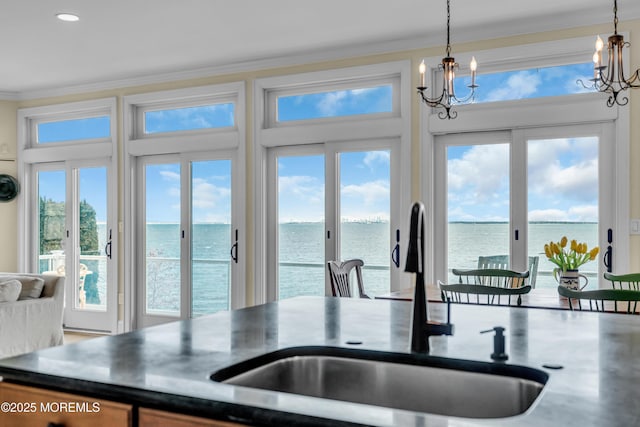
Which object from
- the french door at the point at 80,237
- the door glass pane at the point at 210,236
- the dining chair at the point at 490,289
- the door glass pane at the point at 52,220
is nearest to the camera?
the dining chair at the point at 490,289

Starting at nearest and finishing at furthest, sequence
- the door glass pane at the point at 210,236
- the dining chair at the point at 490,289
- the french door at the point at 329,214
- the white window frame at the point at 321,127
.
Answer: the dining chair at the point at 490,289
the white window frame at the point at 321,127
the french door at the point at 329,214
the door glass pane at the point at 210,236

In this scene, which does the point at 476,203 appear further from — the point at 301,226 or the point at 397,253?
the point at 301,226

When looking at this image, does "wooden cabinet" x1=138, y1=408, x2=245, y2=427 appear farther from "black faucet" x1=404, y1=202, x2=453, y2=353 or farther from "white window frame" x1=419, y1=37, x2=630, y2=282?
"white window frame" x1=419, y1=37, x2=630, y2=282

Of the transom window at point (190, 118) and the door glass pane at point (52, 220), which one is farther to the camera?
the door glass pane at point (52, 220)

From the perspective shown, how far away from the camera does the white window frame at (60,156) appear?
270 inches

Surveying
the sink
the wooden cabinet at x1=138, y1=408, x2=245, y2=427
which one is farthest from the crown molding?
the wooden cabinet at x1=138, y1=408, x2=245, y2=427

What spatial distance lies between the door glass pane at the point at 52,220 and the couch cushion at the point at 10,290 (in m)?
2.19

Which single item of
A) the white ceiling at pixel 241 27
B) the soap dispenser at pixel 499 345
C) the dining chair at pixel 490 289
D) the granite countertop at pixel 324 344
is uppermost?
the white ceiling at pixel 241 27

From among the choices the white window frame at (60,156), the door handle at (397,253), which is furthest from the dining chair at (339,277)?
the white window frame at (60,156)

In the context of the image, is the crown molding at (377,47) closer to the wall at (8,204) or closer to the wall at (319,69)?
the wall at (319,69)

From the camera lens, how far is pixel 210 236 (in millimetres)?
6375

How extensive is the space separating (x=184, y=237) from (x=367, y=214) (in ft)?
6.84

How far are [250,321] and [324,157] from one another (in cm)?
394

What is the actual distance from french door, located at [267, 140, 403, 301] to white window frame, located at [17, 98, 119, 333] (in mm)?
1976
